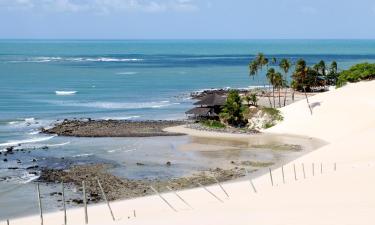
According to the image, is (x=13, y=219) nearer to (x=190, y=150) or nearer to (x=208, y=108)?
(x=190, y=150)

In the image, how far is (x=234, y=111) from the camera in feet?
220

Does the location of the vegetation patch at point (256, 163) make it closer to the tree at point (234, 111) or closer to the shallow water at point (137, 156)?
the shallow water at point (137, 156)

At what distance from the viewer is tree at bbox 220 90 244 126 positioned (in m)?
66.3

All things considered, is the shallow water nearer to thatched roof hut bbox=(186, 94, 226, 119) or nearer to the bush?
thatched roof hut bbox=(186, 94, 226, 119)

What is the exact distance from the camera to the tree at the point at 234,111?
6631 cm

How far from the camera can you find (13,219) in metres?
32.1

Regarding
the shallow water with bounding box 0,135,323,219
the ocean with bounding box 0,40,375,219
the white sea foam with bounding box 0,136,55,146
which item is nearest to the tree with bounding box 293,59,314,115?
the ocean with bounding box 0,40,375,219

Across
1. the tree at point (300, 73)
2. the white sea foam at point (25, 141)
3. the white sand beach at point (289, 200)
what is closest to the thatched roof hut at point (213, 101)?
the tree at point (300, 73)

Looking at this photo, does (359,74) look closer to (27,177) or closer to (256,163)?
(256,163)

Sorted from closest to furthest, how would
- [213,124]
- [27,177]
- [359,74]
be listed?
[27,177] < [213,124] < [359,74]

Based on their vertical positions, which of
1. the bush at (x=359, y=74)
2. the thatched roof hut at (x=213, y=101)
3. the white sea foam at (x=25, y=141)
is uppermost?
the bush at (x=359, y=74)

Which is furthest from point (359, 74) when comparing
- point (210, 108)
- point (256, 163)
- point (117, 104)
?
point (256, 163)

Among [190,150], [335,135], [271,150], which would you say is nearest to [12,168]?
[190,150]

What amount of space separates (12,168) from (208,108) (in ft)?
98.3
